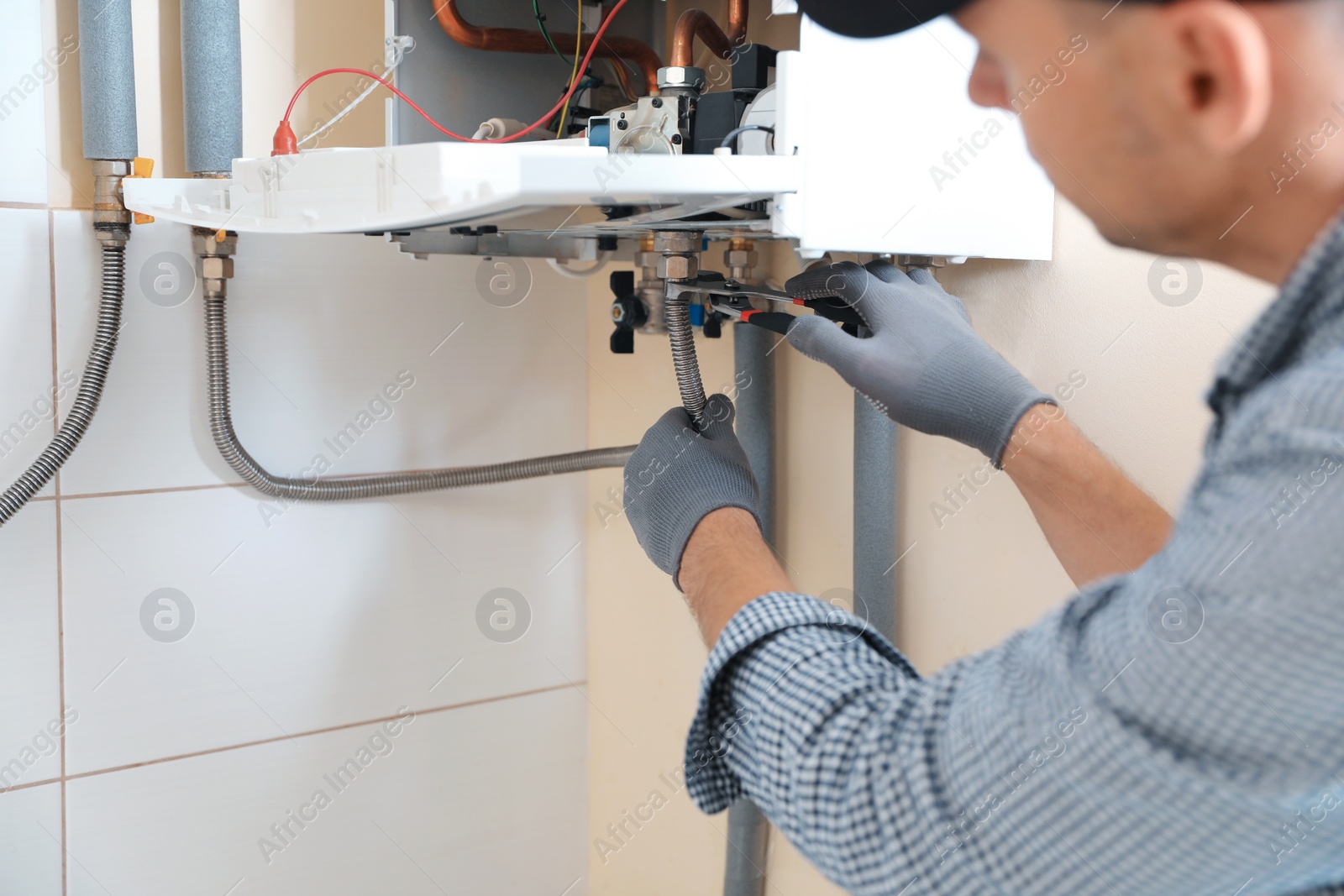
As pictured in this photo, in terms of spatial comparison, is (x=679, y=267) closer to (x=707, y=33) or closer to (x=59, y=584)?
(x=707, y=33)

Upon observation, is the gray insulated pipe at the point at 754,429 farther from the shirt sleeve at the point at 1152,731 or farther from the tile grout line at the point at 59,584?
the tile grout line at the point at 59,584

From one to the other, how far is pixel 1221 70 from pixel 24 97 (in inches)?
40.0

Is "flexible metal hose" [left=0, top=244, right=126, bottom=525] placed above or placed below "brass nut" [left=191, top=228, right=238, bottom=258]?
below

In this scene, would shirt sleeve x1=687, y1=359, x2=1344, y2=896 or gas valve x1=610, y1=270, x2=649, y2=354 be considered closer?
shirt sleeve x1=687, y1=359, x2=1344, y2=896

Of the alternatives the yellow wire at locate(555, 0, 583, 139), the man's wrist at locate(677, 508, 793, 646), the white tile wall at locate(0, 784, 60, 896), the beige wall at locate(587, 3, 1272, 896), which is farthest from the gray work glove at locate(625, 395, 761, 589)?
the white tile wall at locate(0, 784, 60, 896)

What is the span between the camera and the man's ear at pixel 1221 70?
27 centimetres

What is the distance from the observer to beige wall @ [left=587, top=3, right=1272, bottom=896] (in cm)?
64

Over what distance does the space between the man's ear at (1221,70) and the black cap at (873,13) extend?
0.08 metres

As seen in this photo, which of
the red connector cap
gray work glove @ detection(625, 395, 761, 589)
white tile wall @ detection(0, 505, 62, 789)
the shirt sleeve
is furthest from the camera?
white tile wall @ detection(0, 505, 62, 789)

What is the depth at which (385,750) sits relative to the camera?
113 centimetres

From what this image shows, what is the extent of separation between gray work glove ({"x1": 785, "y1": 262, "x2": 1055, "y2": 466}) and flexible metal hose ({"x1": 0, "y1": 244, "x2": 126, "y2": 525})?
2.23ft

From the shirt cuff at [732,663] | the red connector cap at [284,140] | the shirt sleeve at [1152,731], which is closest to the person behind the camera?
the shirt sleeve at [1152,731]

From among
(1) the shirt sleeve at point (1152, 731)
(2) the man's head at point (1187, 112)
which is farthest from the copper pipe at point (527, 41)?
(1) the shirt sleeve at point (1152, 731)

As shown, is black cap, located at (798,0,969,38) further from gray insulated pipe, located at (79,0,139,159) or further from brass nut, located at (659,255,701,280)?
gray insulated pipe, located at (79,0,139,159)
